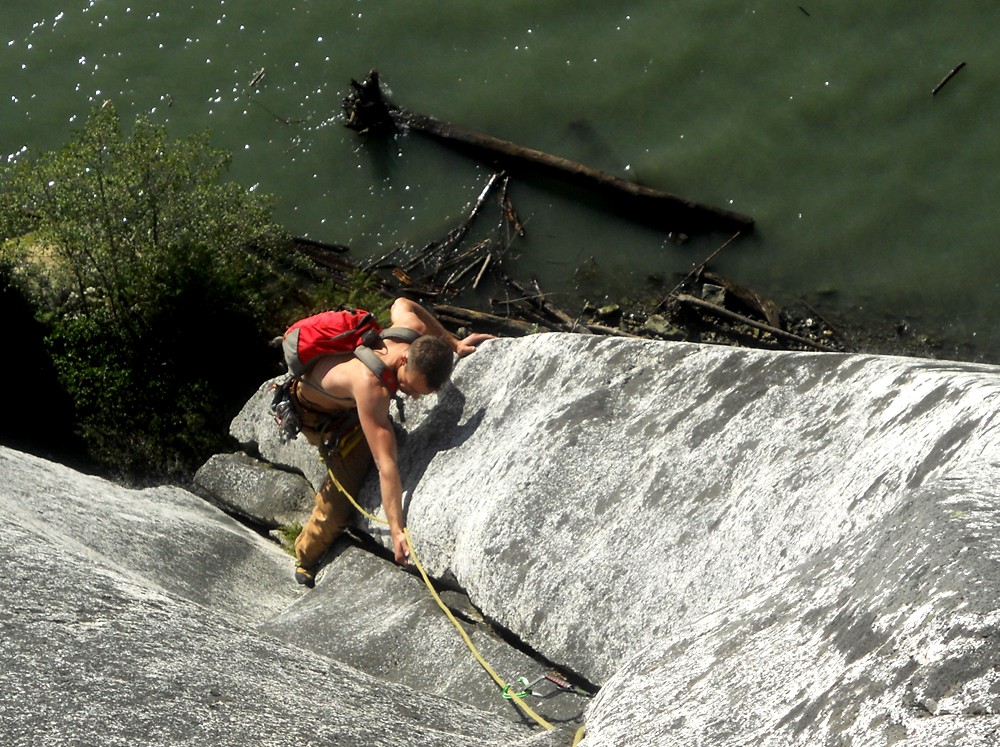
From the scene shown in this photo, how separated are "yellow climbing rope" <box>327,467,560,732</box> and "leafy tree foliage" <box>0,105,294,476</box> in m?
5.04

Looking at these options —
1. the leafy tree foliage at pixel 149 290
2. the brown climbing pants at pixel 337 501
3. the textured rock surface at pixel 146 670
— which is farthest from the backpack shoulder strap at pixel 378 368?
the leafy tree foliage at pixel 149 290

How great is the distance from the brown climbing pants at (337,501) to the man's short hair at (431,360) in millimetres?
892

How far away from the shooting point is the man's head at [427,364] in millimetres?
5465

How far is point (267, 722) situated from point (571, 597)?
164 cm

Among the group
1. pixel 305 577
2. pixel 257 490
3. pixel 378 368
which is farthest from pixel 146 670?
pixel 257 490

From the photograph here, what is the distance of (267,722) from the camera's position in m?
3.16

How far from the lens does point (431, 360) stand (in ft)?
17.9

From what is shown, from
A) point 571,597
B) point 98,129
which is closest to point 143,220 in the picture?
point 98,129

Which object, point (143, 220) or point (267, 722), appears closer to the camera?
point (267, 722)

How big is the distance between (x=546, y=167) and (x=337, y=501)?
655 cm

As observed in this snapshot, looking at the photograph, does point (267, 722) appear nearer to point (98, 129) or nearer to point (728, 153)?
point (98, 129)

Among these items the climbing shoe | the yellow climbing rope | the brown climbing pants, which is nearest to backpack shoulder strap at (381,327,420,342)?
the brown climbing pants

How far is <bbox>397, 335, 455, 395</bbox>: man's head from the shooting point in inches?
215

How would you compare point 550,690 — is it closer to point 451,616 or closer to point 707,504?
point 451,616
